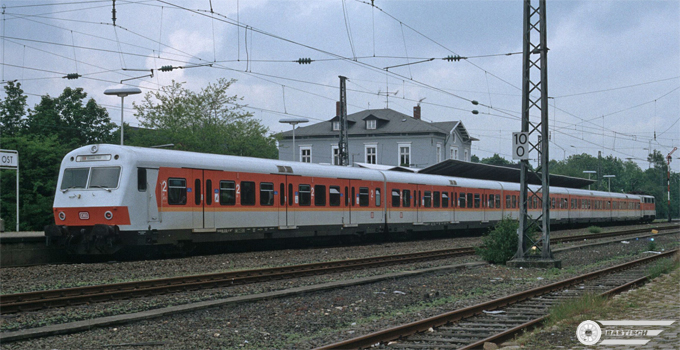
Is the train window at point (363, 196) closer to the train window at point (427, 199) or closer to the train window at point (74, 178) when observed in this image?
the train window at point (427, 199)

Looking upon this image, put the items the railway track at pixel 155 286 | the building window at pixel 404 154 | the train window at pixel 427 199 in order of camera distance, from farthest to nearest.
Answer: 1. the building window at pixel 404 154
2. the train window at pixel 427 199
3. the railway track at pixel 155 286

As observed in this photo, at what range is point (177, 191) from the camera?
19781 mm

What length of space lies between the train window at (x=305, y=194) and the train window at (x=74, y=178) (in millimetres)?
7679

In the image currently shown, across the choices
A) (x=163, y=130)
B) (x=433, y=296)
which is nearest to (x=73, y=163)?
(x=433, y=296)

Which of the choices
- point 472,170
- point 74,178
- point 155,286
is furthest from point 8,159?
point 472,170

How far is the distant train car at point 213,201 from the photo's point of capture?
18.5m

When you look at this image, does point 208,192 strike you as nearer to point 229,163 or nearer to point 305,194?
point 229,163

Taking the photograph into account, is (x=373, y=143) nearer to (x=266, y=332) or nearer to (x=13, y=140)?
(x=13, y=140)

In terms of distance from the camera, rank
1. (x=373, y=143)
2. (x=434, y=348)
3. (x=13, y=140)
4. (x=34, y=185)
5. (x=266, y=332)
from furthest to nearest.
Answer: (x=373, y=143), (x=13, y=140), (x=34, y=185), (x=266, y=332), (x=434, y=348)

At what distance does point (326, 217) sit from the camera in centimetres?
2597

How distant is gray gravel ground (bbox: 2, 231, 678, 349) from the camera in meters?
8.66

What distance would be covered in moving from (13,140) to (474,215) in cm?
2643

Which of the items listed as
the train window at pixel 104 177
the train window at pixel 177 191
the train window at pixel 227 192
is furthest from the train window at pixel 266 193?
the train window at pixel 104 177

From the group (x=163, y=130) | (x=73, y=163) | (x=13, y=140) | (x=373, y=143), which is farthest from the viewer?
(x=373, y=143)
